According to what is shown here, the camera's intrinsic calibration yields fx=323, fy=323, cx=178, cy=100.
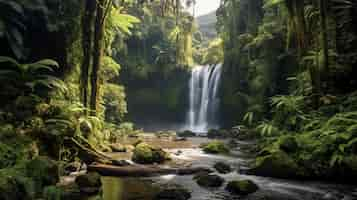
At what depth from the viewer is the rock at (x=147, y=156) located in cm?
854

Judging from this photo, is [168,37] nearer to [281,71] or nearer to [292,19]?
[281,71]

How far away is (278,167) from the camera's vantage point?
7191 mm

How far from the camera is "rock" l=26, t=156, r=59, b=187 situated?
516 centimetres

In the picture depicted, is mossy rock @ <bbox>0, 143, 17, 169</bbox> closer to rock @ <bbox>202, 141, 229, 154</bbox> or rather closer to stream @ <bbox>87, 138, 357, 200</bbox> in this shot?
stream @ <bbox>87, 138, 357, 200</bbox>

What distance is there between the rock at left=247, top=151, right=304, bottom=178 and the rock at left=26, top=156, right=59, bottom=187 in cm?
429

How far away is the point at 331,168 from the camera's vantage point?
6.88 meters

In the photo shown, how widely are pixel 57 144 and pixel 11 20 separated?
3252 mm

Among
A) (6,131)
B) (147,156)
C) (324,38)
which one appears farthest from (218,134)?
(6,131)

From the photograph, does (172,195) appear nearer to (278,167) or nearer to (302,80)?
(278,167)

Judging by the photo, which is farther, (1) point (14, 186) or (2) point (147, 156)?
(2) point (147, 156)

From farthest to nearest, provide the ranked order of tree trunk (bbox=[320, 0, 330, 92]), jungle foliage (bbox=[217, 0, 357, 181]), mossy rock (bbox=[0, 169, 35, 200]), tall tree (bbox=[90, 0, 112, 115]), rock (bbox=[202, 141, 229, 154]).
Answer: rock (bbox=[202, 141, 229, 154]) < tall tree (bbox=[90, 0, 112, 115]) < tree trunk (bbox=[320, 0, 330, 92]) < jungle foliage (bbox=[217, 0, 357, 181]) < mossy rock (bbox=[0, 169, 35, 200])

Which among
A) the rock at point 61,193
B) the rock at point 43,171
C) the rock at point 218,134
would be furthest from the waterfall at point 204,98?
the rock at point 61,193

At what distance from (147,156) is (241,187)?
11.1 feet

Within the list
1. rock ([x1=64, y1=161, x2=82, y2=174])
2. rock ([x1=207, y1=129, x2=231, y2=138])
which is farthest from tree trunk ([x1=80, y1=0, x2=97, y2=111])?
rock ([x1=207, y1=129, x2=231, y2=138])
